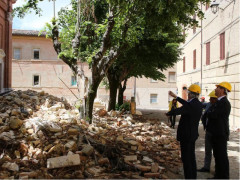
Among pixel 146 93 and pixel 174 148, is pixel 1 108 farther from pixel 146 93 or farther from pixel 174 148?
pixel 146 93

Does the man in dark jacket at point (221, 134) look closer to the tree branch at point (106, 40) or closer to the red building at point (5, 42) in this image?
the tree branch at point (106, 40)

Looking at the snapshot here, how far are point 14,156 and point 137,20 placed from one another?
21.9 ft

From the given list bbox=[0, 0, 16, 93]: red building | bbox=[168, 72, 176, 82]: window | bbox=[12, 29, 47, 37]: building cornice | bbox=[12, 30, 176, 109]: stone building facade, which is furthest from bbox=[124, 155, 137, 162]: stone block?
bbox=[168, 72, 176, 82]: window

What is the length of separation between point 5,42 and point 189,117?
14.4m

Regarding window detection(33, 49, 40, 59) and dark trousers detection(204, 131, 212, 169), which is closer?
dark trousers detection(204, 131, 212, 169)

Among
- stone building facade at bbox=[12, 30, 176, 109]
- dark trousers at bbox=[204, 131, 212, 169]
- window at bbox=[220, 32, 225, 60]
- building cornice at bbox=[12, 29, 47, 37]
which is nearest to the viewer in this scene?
dark trousers at bbox=[204, 131, 212, 169]

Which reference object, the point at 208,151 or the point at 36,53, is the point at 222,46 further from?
the point at 36,53

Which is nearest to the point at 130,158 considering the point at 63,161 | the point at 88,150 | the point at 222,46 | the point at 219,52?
the point at 88,150

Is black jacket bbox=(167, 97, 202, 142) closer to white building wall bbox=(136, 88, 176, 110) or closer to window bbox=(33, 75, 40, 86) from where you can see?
window bbox=(33, 75, 40, 86)

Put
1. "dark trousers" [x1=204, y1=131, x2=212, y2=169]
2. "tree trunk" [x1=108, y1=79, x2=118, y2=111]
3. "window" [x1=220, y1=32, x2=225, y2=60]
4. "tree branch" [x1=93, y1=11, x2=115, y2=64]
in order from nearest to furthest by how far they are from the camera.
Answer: "dark trousers" [x1=204, y1=131, x2=212, y2=169], "tree branch" [x1=93, y1=11, x2=115, y2=64], "window" [x1=220, y1=32, x2=225, y2=60], "tree trunk" [x1=108, y1=79, x2=118, y2=111]

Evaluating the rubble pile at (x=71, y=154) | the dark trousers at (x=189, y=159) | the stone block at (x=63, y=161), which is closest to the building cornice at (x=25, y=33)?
the rubble pile at (x=71, y=154)

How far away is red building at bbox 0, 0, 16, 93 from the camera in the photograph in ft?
49.7

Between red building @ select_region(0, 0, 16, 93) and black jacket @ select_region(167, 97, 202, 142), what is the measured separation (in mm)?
13238

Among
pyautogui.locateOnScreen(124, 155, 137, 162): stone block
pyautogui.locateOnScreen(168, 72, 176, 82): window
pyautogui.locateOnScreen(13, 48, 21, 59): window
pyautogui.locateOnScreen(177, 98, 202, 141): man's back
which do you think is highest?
pyautogui.locateOnScreen(13, 48, 21, 59): window
